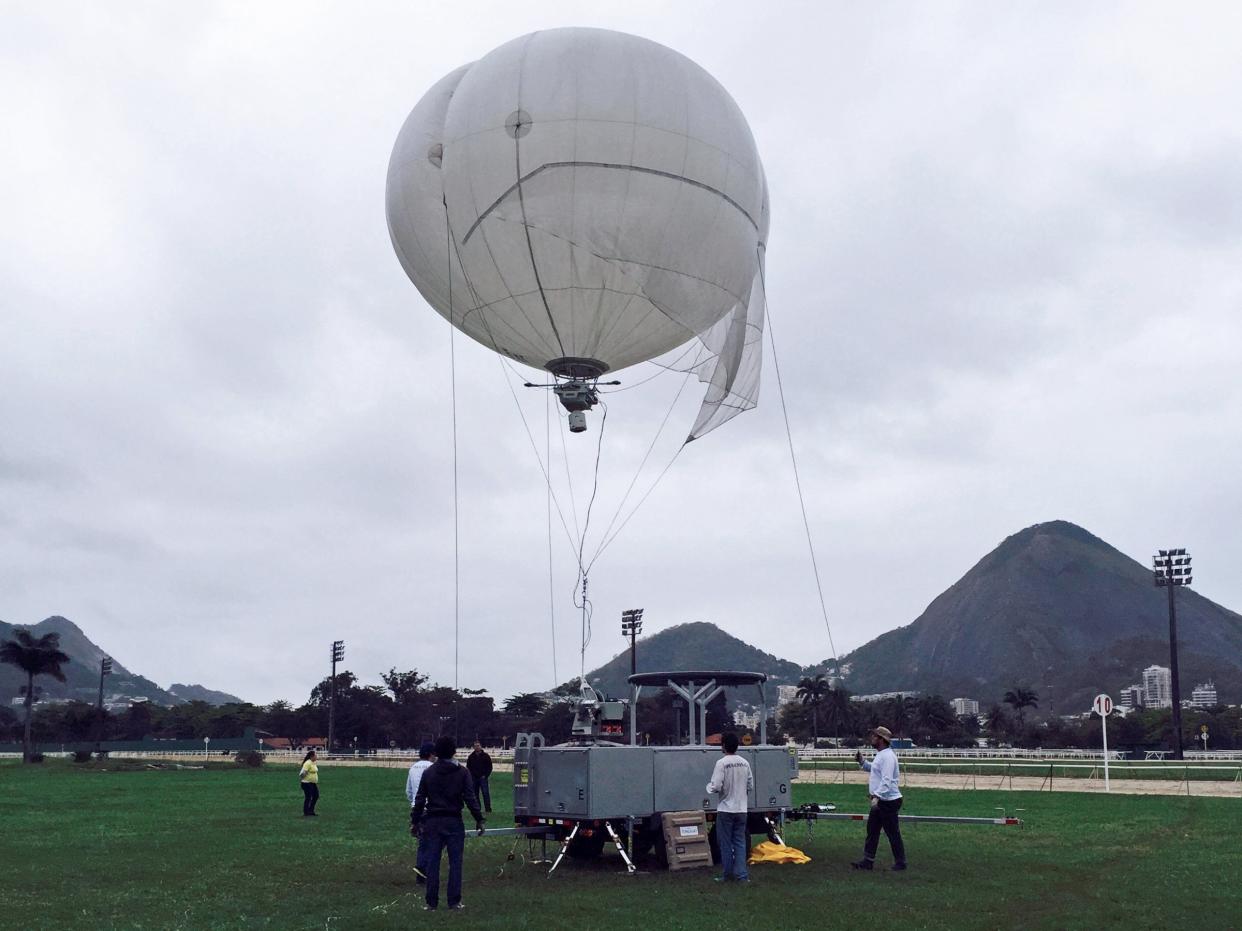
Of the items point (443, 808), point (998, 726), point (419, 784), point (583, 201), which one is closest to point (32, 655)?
point (583, 201)

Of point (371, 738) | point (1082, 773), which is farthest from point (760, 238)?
point (371, 738)

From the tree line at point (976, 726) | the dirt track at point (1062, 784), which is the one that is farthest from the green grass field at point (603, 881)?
the tree line at point (976, 726)

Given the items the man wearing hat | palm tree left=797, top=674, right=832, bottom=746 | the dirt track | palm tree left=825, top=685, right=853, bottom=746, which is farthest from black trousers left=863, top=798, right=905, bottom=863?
palm tree left=825, top=685, right=853, bottom=746

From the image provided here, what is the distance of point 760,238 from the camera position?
65.9 ft

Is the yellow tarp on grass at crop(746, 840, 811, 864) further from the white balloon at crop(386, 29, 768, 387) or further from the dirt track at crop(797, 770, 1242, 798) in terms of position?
the dirt track at crop(797, 770, 1242, 798)

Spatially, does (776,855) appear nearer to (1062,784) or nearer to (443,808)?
(443,808)

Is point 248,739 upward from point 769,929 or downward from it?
downward

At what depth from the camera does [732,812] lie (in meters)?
13.3

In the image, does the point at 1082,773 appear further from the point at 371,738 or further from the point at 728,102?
the point at 371,738

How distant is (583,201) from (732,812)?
9357 mm

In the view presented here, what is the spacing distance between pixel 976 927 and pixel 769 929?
6.66 ft

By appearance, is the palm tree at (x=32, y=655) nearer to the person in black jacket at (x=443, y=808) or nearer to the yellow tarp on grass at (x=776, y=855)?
the yellow tarp on grass at (x=776, y=855)

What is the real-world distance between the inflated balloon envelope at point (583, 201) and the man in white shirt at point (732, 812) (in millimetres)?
7995

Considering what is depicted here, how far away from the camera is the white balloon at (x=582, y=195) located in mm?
17203
